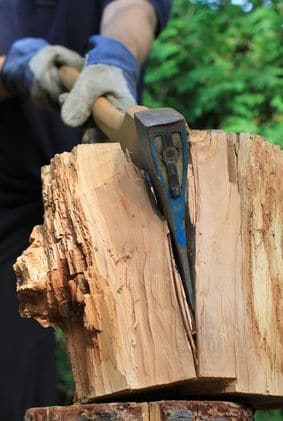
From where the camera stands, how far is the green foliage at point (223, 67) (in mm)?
3662

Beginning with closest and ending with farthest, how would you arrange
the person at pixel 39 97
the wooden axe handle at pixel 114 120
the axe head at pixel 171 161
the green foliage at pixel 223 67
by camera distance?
1. the axe head at pixel 171 161
2. the wooden axe handle at pixel 114 120
3. the person at pixel 39 97
4. the green foliage at pixel 223 67

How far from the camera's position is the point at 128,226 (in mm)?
1185

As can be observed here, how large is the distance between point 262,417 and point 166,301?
7.72 feet

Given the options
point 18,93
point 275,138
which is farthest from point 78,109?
point 275,138

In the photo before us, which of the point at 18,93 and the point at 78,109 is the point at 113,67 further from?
the point at 18,93

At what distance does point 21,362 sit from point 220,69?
2.12 meters

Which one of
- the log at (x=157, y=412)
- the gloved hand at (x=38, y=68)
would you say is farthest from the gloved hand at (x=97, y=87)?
Answer: the log at (x=157, y=412)

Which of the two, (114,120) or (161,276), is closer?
(161,276)

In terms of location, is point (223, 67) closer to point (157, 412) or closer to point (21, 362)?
point (21, 362)

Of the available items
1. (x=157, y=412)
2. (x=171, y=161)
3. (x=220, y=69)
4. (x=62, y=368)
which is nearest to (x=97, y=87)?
(x=171, y=161)

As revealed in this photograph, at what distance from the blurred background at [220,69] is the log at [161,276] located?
7.68 ft

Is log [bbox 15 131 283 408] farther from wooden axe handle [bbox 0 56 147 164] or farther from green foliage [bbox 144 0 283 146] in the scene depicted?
green foliage [bbox 144 0 283 146]

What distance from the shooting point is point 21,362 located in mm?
2041

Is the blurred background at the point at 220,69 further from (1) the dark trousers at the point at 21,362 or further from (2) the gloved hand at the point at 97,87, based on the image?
(2) the gloved hand at the point at 97,87
